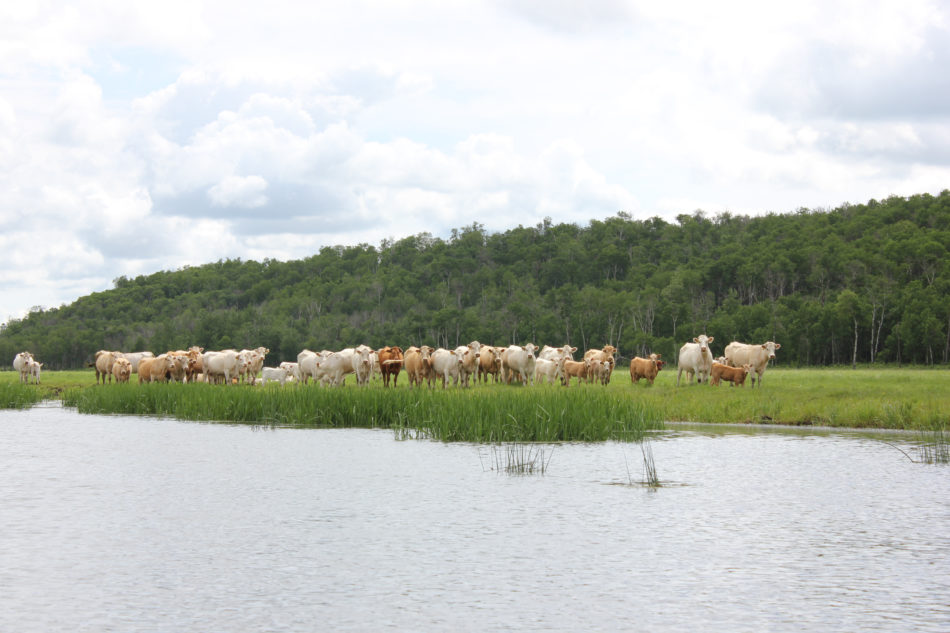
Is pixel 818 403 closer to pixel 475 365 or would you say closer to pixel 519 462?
pixel 519 462

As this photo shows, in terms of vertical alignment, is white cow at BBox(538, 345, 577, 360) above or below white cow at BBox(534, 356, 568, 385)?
above

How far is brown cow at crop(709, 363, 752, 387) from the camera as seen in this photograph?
34906mm

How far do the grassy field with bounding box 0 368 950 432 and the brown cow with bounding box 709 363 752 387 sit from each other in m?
0.97

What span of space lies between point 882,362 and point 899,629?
261ft

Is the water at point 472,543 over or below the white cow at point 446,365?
below

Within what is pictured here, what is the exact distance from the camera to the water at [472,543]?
349 inches

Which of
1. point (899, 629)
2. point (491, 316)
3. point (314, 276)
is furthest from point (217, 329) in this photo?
point (899, 629)

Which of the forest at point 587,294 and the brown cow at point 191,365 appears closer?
the brown cow at point 191,365

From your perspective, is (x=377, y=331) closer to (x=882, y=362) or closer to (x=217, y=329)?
(x=217, y=329)

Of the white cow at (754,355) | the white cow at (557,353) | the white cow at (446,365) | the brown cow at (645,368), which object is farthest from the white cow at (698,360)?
the white cow at (446,365)

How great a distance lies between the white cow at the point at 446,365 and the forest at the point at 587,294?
1867 inches

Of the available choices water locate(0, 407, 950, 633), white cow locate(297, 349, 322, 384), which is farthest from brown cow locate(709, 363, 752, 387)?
white cow locate(297, 349, 322, 384)

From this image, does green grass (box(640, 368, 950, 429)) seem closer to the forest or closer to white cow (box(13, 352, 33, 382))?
white cow (box(13, 352, 33, 382))

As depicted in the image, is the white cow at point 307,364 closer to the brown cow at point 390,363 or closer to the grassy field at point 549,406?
the brown cow at point 390,363
